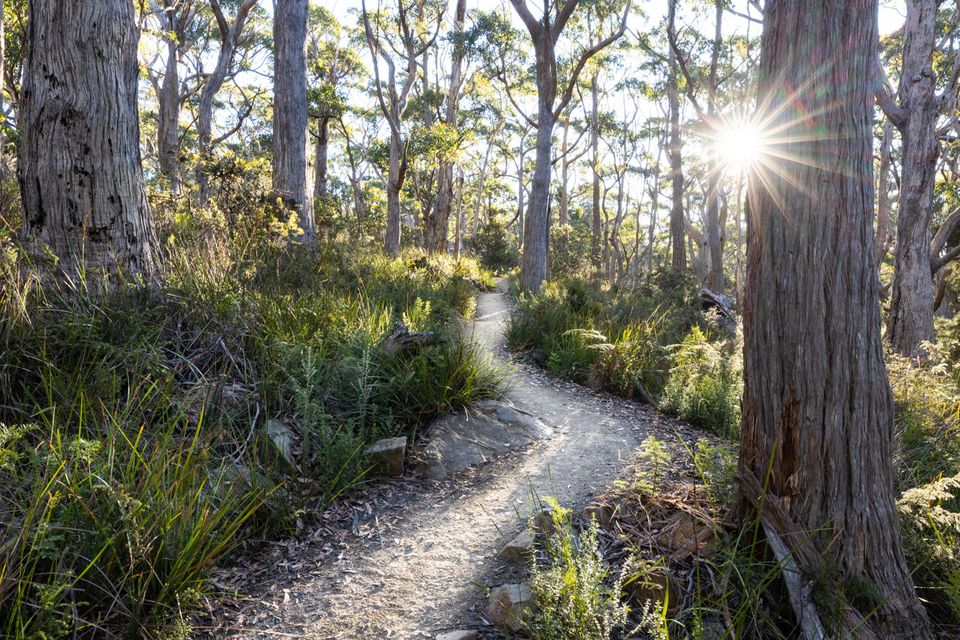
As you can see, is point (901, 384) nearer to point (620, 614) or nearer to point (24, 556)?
point (620, 614)

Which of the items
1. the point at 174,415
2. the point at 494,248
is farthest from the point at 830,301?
the point at 494,248

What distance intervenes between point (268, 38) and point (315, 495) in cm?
2120

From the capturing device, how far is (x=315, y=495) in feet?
10.3

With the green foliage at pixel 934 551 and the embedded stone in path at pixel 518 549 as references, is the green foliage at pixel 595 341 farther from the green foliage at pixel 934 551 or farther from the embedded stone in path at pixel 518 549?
the embedded stone in path at pixel 518 549

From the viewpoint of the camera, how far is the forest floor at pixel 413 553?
89.3 inches

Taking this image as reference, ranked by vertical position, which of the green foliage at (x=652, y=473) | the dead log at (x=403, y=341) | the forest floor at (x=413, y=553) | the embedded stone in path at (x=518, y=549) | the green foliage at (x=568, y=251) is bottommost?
the forest floor at (x=413, y=553)

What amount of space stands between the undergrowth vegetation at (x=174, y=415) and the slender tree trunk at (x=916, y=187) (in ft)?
25.7

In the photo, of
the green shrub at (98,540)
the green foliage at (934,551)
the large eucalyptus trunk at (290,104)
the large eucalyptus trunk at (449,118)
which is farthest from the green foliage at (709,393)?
the large eucalyptus trunk at (449,118)

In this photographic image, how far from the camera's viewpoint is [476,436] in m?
4.02

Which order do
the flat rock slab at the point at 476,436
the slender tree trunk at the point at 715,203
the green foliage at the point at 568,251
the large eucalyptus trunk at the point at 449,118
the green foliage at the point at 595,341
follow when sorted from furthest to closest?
the green foliage at the point at 568,251
the slender tree trunk at the point at 715,203
the large eucalyptus trunk at the point at 449,118
the green foliage at the point at 595,341
the flat rock slab at the point at 476,436

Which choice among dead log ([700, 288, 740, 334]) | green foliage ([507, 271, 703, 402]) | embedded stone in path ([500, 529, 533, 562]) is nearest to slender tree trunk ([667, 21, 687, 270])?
dead log ([700, 288, 740, 334])

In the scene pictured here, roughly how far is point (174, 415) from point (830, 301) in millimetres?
3379

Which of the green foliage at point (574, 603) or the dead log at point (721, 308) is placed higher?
the dead log at point (721, 308)

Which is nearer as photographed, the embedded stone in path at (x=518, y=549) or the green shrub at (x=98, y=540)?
the green shrub at (x=98, y=540)
